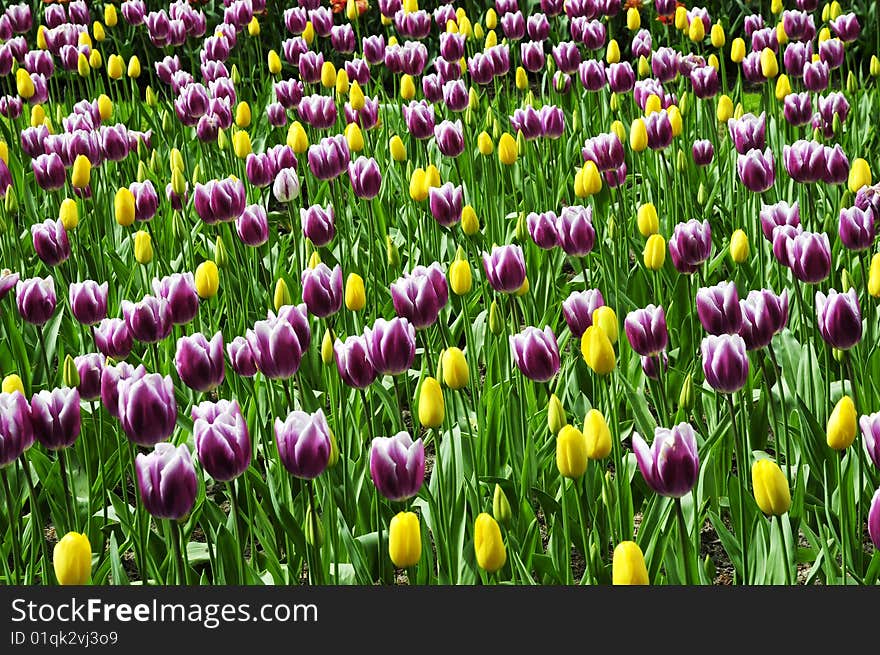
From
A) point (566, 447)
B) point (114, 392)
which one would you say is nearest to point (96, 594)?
point (114, 392)

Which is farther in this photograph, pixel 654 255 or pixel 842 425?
pixel 654 255

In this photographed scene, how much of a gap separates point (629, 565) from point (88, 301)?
183cm

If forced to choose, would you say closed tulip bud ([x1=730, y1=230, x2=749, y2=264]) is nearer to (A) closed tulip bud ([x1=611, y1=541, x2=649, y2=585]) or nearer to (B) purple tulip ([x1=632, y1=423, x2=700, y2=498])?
(B) purple tulip ([x1=632, y1=423, x2=700, y2=498])

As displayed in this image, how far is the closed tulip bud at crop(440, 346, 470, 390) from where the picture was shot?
2.47 m

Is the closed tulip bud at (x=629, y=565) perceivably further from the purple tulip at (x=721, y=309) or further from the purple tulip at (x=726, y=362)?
the purple tulip at (x=721, y=309)

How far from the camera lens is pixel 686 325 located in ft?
11.8

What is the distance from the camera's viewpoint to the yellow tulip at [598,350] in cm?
236

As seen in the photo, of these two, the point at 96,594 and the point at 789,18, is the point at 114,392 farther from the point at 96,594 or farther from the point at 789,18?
the point at 789,18

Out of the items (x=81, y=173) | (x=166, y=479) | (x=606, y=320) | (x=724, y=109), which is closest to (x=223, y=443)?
(x=166, y=479)

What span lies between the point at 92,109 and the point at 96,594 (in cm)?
362

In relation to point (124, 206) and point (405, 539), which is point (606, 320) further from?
point (124, 206)

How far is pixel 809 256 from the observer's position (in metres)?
2.79

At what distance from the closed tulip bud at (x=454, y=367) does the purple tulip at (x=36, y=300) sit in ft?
3.85

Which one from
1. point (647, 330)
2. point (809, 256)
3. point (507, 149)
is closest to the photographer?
point (647, 330)
